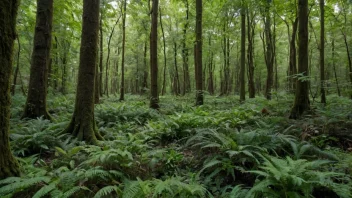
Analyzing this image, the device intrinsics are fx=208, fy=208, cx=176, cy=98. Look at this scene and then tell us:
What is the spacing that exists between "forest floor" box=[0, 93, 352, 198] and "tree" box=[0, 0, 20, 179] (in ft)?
1.07

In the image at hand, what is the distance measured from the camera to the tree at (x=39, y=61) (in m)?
7.14

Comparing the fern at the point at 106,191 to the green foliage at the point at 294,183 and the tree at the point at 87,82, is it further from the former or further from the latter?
the tree at the point at 87,82

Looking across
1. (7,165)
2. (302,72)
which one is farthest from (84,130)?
(302,72)

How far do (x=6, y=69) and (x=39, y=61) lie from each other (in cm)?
501

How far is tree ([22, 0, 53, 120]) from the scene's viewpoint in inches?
281

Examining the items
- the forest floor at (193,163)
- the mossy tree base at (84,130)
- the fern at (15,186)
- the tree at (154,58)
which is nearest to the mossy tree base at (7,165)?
the forest floor at (193,163)

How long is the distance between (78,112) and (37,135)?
3.45 ft

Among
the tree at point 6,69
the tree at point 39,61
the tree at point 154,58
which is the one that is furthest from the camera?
the tree at point 154,58

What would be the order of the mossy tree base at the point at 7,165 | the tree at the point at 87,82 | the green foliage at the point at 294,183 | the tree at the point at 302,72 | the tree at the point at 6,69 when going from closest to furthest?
1. the green foliage at the point at 294,183
2. the tree at the point at 6,69
3. the mossy tree base at the point at 7,165
4. the tree at the point at 87,82
5. the tree at the point at 302,72

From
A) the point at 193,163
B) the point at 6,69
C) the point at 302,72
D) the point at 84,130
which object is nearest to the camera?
the point at 6,69

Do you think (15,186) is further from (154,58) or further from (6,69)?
(154,58)

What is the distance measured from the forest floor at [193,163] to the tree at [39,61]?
642 mm

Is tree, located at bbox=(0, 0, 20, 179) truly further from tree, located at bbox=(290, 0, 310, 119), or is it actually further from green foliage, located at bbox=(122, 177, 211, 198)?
tree, located at bbox=(290, 0, 310, 119)

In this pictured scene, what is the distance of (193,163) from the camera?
442cm
